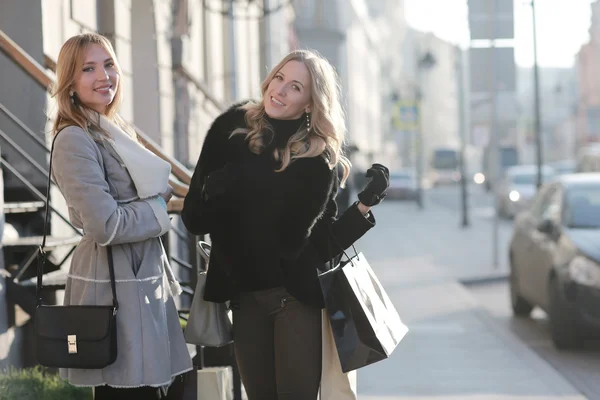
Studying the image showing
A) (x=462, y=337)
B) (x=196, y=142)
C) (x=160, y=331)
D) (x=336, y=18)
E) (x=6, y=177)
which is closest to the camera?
(x=160, y=331)

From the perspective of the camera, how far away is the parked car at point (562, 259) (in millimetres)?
8672

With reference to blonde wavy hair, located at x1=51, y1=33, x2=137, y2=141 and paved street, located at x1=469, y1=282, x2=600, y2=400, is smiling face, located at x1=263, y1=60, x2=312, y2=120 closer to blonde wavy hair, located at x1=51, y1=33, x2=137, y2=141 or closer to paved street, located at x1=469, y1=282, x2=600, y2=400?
blonde wavy hair, located at x1=51, y1=33, x2=137, y2=141

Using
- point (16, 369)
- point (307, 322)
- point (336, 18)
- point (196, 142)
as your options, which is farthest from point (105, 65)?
point (336, 18)

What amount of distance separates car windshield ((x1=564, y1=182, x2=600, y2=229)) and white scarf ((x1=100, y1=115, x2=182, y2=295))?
6.73 m

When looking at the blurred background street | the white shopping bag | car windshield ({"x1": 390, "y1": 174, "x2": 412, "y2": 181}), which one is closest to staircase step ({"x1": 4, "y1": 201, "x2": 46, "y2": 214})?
the blurred background street

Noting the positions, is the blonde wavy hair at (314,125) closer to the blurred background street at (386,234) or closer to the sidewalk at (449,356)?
the blurred background street at (386,234)

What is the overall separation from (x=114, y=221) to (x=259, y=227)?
544 millimetres

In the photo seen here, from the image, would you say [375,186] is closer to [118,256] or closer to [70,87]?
[118,256]

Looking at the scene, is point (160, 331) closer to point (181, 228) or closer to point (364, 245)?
point (181, 228)

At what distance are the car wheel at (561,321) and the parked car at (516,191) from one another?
20.4m

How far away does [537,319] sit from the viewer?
36.7 feet

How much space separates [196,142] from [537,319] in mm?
6091

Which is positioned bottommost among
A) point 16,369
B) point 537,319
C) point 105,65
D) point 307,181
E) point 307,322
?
point 537,319

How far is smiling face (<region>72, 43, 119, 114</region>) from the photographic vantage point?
338 cm
